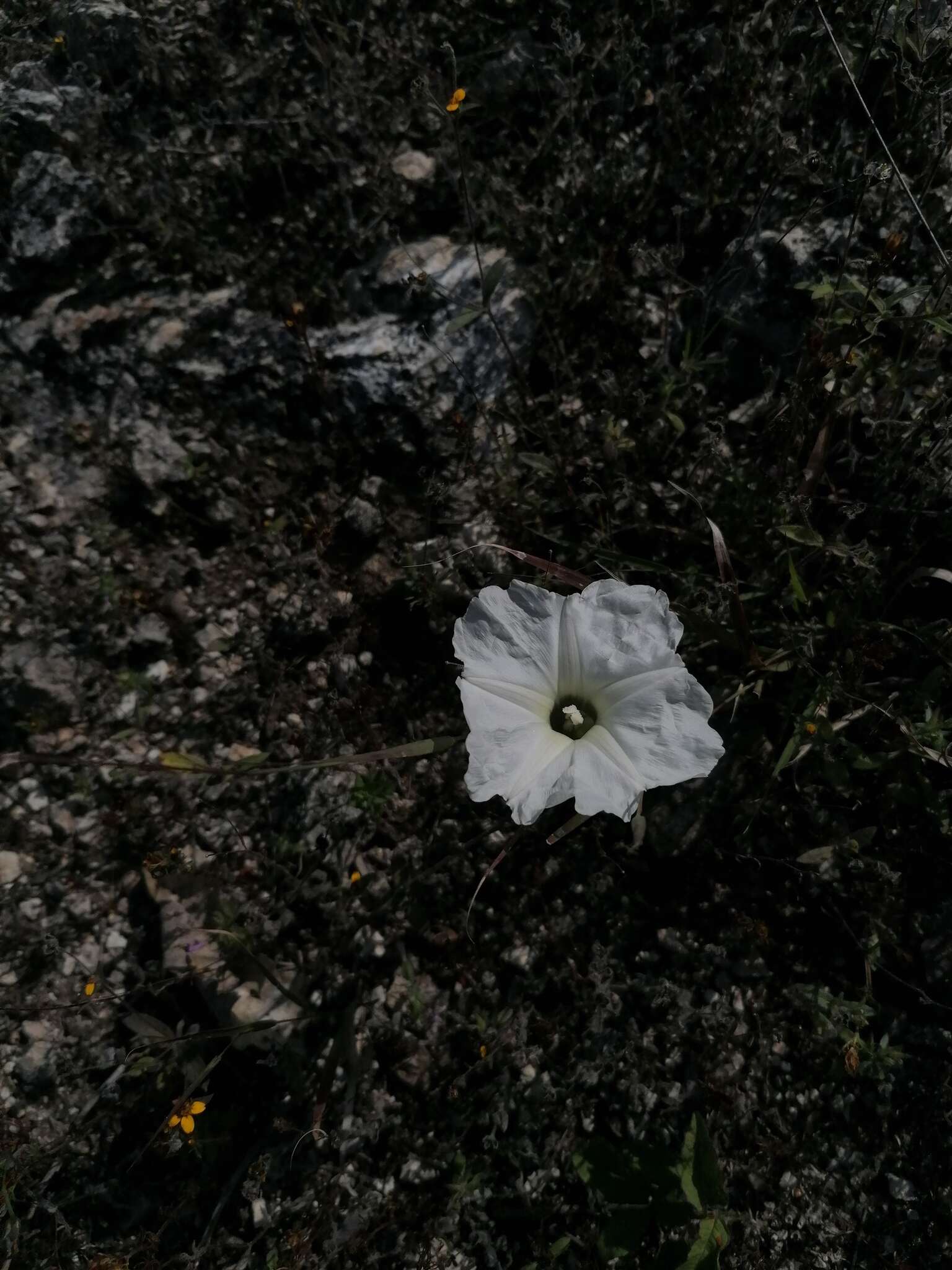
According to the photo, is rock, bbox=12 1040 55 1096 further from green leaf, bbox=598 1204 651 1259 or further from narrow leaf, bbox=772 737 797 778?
narrow leaf, bbox=772 737 797 778

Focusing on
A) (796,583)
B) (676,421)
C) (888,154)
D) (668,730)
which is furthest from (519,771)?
(888,154)

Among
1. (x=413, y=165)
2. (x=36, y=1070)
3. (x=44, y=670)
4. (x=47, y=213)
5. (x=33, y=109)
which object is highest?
(x=33, y=109)

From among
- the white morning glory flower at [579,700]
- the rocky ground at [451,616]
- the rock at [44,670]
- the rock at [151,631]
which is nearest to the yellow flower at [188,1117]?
the rocky ground at [451,616]

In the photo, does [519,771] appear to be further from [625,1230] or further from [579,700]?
[625,1230]

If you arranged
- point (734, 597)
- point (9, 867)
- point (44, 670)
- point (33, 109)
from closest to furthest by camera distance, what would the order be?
point (734, 597) → point (9, 867) → point (44, 670) → point (33, 109)

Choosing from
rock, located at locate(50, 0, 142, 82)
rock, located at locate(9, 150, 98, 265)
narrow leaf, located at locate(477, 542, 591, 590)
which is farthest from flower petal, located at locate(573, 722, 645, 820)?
rock, located at locate(50, 0, 142, 82)

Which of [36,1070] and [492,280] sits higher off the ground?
[492,280]

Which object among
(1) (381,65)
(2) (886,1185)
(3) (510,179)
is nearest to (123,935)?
(2) (886,1185)

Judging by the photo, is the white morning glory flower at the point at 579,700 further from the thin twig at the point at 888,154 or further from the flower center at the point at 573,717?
the thin twig at the point at 888,154
